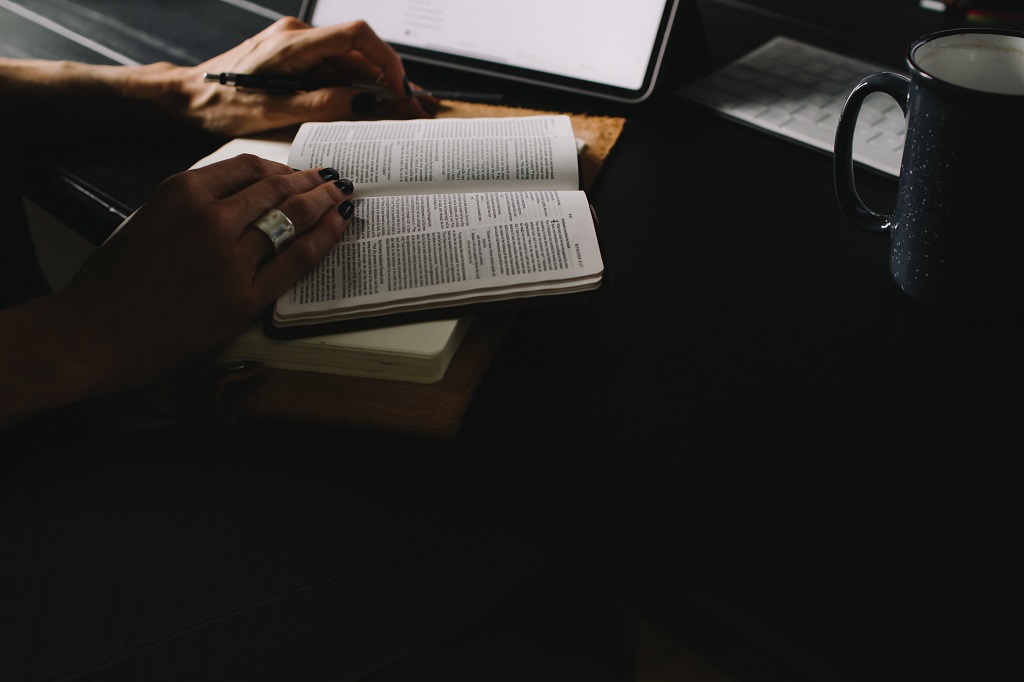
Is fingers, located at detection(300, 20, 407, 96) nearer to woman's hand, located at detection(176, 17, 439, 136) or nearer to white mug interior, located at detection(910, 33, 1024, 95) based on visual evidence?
woman's hand, located at detection(176, 17, 439, 136)

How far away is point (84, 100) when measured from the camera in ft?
2.77

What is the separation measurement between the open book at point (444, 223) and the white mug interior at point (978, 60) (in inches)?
10.9

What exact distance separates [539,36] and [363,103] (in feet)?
0.75

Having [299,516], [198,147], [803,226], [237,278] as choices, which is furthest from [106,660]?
[803,226]

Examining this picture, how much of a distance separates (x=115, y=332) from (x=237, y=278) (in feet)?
0.30

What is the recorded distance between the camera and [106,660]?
572 mm

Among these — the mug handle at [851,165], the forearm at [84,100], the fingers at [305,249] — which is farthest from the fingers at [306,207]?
the mug handle at [851,165]

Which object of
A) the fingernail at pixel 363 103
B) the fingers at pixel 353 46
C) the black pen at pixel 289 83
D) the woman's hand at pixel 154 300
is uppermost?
the fingers at pixel 353 46

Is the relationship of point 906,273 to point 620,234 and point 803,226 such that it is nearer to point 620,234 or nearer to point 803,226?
point 803,226

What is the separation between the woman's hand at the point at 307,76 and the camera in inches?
31.7

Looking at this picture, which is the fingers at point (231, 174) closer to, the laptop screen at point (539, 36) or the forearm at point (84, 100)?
the forearm at point (84, 100)

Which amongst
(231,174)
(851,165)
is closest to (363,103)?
(231,174)

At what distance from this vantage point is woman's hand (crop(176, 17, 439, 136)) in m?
0.80

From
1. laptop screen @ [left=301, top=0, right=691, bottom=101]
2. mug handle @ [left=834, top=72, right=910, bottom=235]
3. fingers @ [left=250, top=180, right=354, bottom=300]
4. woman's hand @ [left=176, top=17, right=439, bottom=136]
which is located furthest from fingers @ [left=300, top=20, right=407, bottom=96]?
mug handle @ [left=834, top=72, right=910, bottom=235]
